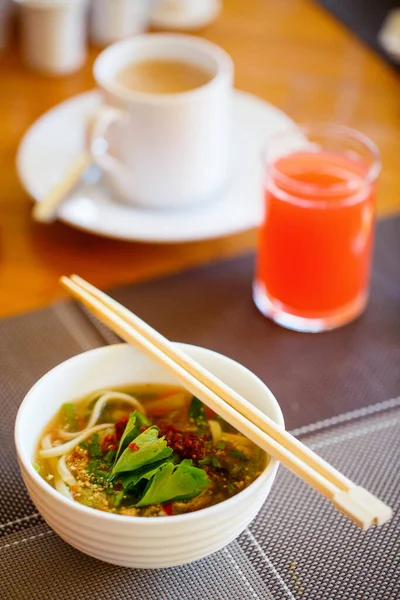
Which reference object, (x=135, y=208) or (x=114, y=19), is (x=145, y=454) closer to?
(x=135, y=208)

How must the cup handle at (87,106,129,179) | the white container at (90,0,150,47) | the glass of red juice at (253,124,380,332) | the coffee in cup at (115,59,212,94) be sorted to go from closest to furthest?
the glass of red juice at (253,124,380,332) → the cup handle at (87,106,129,179) → the coffee in cup at (115,59,212,94) → the white container at (90,0,150,47)

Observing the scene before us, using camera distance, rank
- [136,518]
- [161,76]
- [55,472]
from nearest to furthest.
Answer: [136,518] → [55,472] → [161,76]

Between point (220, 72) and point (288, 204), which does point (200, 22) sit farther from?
point (288, 204)

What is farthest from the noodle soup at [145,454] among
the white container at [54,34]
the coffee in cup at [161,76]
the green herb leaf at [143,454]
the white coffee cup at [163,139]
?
the white container at [54,34]

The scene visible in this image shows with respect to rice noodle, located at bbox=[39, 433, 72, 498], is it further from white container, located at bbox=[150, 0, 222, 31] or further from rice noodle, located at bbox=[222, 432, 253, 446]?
white container, located at bbox=[150, 0, 222, 31]

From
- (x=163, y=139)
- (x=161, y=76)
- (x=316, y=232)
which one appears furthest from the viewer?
(x=161, y=76)

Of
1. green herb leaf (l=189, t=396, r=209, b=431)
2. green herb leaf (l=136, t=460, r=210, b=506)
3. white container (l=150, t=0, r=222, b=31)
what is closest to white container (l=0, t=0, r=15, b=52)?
white container (l=150, t=0, r=222, b=31)

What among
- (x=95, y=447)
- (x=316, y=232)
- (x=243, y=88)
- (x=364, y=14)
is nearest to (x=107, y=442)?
(x=95, y=447)
